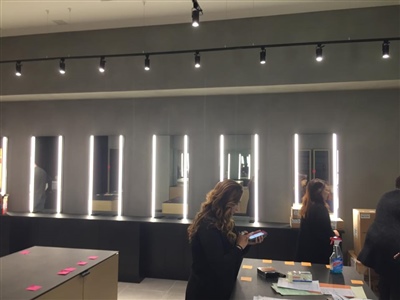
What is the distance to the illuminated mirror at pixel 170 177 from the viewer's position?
5.12 metres

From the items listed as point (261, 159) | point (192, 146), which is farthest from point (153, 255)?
point (261, 159)

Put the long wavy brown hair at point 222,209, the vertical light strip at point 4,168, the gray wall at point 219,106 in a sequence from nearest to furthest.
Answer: the long wavy brown hair at point 222,209, the gray wall at point 219,106, the vertical light strip at point 4,168

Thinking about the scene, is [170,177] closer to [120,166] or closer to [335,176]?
[120,166]

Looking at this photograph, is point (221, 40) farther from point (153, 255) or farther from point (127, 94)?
point (153, 255)

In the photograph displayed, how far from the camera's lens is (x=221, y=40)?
4695mm

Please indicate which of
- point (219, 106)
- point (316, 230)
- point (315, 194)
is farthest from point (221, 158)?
point (316, 230)

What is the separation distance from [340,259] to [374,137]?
2610mm

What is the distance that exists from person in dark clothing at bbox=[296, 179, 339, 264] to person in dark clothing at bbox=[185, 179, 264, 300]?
48.1 inches

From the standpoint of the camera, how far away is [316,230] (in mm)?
3299

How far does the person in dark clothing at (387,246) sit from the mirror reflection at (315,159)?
1.81 meters

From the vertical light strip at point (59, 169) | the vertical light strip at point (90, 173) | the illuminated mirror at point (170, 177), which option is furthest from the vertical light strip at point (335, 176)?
the vertical light strip at point (59, 169)

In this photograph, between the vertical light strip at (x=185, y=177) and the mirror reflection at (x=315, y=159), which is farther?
the vertical light strip at (x=185, y=177)

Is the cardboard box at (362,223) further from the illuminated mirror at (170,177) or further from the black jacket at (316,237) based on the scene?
the illuminated mirror at (170,177)

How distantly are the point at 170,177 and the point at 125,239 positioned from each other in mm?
1132
